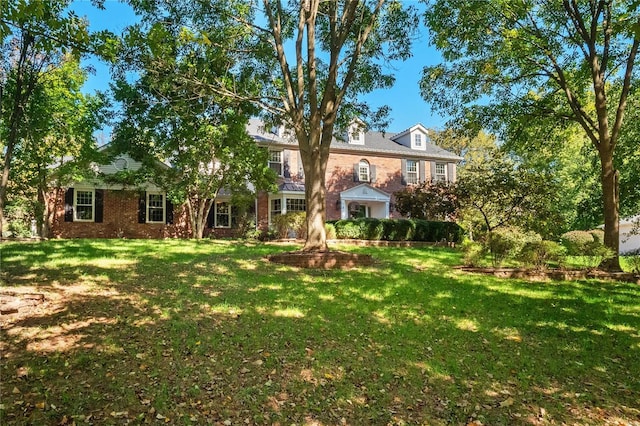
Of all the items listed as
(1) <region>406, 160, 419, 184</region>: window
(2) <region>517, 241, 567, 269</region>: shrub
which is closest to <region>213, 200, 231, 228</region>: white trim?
(1) <region>406, 160, 419, 184</region>: window

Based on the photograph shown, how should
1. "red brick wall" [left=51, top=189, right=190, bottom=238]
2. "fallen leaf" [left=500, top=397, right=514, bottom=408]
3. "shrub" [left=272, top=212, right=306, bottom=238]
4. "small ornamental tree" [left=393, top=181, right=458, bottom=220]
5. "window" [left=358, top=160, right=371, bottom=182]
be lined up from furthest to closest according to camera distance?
"window" [left=358, top=160, right=371, bottom=182], "red brick wall" [left=51, top=189, right=190, bottom=238], "small ornamental tree" [left=393, top=181, right=458, bottom=220], "shrub" [left=272, top=212, right=306, bottom=238], "fallen leaf" [left=500, top=397, right=514, bottom=408]

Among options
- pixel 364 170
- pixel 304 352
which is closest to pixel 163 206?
pixel 364 170

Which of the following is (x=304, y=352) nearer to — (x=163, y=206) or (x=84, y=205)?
(x=163, y=206)

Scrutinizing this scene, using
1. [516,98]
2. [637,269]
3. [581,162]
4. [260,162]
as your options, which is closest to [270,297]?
[637,269]

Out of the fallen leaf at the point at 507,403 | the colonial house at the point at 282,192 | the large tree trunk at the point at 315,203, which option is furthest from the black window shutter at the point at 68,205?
the fallen leaf at the point at 507,403

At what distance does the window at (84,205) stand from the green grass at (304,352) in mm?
12918

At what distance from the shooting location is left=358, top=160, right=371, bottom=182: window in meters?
25.5

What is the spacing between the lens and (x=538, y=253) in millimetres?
9320

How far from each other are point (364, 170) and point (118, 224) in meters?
14.0

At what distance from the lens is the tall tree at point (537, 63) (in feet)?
33.3

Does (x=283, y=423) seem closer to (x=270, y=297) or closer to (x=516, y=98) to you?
(x=270, y=297)

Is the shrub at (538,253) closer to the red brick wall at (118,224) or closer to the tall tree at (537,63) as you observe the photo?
the tall tree at (537,63)

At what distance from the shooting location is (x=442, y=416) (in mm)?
3645

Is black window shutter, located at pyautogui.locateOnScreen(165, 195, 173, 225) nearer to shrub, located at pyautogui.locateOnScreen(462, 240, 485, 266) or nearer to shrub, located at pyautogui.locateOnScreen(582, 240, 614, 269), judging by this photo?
shrub, located at pyautogui.locateOnScreen(462, 240, 485, 266)
